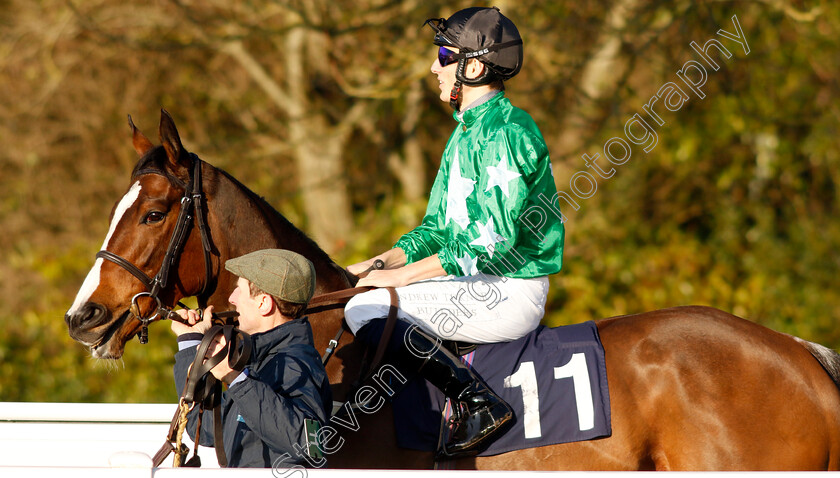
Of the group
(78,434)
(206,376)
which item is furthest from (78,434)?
(206,376)

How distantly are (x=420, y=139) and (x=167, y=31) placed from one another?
322 cm

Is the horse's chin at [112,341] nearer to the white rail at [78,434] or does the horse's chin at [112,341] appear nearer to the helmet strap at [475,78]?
the white rail at [78,434]

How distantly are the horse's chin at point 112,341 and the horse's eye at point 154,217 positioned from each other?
354mm

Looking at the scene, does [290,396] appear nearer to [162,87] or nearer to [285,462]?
[285,462]

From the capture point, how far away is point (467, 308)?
2871mm

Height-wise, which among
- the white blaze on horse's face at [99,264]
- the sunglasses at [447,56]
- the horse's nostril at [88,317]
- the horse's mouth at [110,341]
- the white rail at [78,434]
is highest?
the sunglasses at [447,56]

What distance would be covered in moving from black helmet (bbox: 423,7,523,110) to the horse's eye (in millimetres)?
1247

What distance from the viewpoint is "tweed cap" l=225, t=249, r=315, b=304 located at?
2.40 meters

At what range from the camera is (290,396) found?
2.29 m

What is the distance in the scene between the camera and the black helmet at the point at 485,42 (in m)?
2.93

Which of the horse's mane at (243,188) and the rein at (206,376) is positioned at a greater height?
the horse's mane at (243,188)

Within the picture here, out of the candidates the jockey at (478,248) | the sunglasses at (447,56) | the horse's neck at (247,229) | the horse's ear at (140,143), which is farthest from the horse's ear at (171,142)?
the sunglasses at (447,56)

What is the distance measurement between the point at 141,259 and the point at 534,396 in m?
1.56

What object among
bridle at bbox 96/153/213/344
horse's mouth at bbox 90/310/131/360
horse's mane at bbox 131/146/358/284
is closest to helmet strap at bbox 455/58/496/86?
horse's mane at bbox 131/146/358/284
